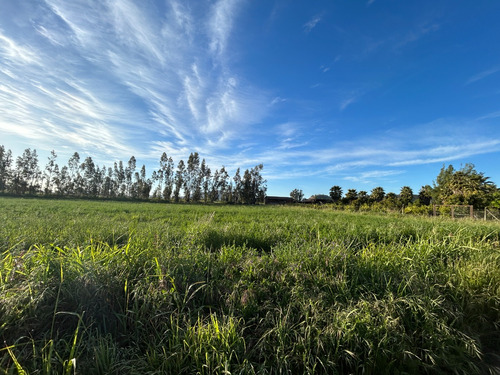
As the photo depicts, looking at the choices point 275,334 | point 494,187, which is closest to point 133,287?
point 275,334

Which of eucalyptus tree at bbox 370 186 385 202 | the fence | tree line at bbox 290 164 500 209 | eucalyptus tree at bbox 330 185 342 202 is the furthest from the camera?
eucalyptus tree at bbox 330 185 342 202

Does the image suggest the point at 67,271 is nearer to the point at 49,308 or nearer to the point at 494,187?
the point at 49,308

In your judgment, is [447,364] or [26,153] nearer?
[447,364]

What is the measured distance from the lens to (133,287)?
8.43 feet

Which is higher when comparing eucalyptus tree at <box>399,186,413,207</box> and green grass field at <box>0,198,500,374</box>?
eucalyptus tree at <box>399,186,413,207</box>

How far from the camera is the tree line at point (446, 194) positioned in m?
29.3

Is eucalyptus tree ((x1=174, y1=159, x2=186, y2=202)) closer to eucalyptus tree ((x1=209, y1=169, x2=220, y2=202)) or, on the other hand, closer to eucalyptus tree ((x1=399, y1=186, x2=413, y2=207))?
eucalyptus tree ((x1=209, y1=169, x2=220, y2=202))

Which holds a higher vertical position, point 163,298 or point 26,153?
point 26,153

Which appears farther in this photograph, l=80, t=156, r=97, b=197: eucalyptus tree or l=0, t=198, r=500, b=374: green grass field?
l=80, t=156, r=97, b=197: eucalyptus tree

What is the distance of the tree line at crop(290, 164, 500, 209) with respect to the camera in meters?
29.3

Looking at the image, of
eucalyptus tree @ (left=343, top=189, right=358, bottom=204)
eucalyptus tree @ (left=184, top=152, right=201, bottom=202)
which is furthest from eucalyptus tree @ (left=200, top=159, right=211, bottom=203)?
eucalyptus tree @ (left=343, top=189, right=358, bottom=204)

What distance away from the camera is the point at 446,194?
126 ft

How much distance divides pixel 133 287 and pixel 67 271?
766mm

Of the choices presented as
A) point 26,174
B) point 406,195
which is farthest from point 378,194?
point 26,174
